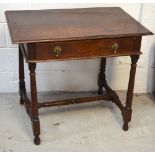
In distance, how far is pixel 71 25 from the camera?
71.1 inches

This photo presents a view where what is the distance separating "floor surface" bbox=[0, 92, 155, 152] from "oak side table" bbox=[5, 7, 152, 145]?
5.1 inches

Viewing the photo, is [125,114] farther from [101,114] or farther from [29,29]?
[29,29]

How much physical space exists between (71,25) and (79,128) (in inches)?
27.8

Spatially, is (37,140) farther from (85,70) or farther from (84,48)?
(85,70)

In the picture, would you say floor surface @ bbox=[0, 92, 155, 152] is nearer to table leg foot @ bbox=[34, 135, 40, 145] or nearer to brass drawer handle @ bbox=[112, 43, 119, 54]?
table leg foot @ bbox=[34, 135, 40, 145]

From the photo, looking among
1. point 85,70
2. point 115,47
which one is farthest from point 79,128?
point 115,47

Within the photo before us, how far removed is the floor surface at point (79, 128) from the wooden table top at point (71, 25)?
2.26 feet

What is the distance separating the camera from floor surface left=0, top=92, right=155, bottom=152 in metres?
1.94

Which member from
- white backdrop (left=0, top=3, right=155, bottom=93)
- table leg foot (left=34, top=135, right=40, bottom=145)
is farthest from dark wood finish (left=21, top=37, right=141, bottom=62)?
white backdrop (left=0, top=3, right=155, bottom=93)

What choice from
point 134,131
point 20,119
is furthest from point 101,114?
point 20,119

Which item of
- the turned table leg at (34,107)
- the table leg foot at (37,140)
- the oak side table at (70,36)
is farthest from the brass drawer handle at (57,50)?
the table leg foot at (37,140)

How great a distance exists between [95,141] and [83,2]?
98 cm

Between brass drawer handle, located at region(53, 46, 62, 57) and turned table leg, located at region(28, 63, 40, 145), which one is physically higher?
brass drawer handle, located at region(53, 46, 62, 57)

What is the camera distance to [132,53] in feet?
5.86
